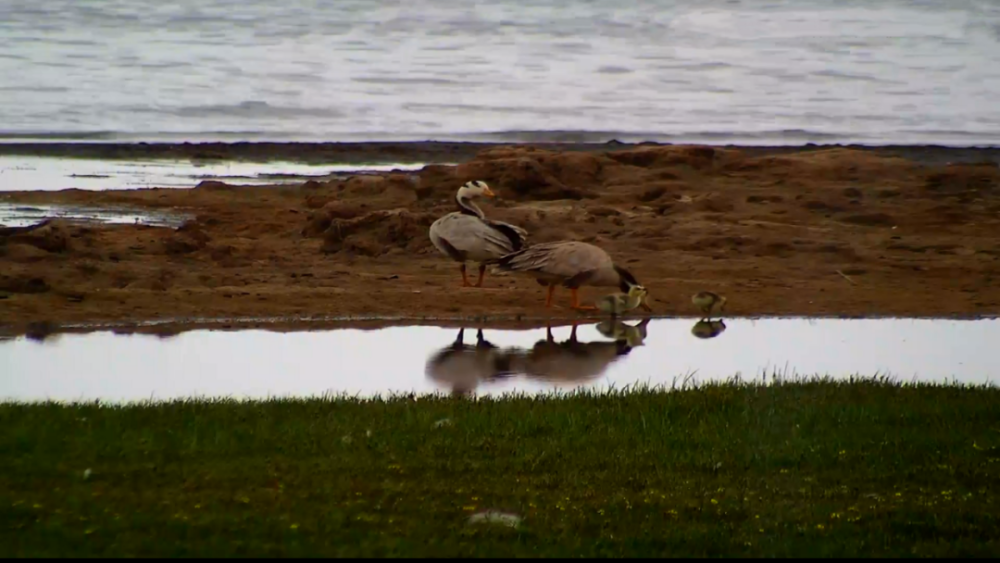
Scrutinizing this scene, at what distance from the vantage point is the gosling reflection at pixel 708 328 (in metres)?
13.1

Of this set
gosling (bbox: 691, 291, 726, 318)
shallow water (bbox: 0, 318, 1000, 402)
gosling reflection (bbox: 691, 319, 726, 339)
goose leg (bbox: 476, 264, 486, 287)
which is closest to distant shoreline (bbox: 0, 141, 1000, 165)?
goose leg (bbox: 476, 264, 486, 287)

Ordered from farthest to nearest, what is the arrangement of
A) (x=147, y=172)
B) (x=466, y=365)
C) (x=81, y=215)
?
1. (x=147, y=172)
2. (x=81, y=215)
3. (x=466, y=365)

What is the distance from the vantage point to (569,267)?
14.1 m

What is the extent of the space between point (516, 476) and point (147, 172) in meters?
17.6

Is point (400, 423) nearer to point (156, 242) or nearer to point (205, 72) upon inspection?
point (156, 242)

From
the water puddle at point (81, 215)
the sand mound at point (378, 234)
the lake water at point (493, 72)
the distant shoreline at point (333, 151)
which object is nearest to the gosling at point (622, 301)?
the sand mound at point (378, 234)

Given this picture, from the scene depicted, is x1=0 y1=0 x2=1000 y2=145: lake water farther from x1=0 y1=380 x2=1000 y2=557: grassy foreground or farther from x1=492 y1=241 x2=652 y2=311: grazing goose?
x1=0 y1=380 x2=1000 y2=557: grassy foreground

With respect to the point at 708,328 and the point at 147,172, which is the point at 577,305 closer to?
the point at 708,328

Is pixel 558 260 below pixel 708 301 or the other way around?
the other way around

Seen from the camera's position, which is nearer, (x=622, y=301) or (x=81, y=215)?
(x=622, y=301)

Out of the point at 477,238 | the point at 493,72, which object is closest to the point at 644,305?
the point at 477,238

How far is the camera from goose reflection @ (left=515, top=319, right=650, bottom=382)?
11391 mm

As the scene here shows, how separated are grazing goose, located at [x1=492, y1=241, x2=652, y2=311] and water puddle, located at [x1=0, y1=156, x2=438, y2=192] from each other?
9.00 meters

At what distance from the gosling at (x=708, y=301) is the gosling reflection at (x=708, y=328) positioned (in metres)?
0.12
